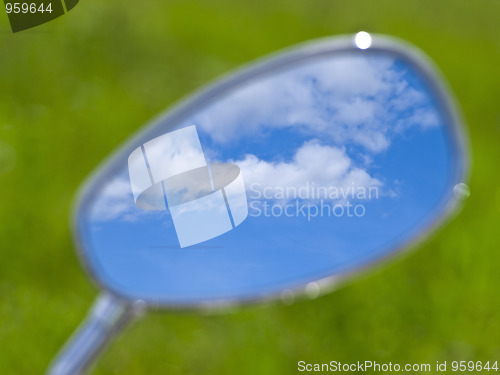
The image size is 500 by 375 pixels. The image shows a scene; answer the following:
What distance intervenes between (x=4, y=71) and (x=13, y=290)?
4.32 feet

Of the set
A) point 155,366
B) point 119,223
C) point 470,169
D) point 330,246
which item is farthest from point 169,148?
point 470,169

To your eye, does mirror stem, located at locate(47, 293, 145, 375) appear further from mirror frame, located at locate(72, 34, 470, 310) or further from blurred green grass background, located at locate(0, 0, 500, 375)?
blurred green grass background, located at locate(0, 0, 500, 375)

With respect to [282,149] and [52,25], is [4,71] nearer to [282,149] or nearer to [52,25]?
[52,25]

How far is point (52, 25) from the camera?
11.2ft

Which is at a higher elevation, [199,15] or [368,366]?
[199,15]

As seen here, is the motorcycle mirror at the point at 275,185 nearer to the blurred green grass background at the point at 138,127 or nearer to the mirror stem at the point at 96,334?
the mirror stem at the point at 96,334

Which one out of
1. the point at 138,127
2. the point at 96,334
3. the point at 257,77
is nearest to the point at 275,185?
the point at 257,77

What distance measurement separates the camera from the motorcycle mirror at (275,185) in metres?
0.98

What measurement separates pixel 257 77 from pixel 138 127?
1.75m

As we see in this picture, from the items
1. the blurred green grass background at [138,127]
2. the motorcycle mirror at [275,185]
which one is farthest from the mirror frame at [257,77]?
the blurred green grass background at [138,127]

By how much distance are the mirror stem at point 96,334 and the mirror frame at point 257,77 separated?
27 mm

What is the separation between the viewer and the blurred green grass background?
203 centimetres

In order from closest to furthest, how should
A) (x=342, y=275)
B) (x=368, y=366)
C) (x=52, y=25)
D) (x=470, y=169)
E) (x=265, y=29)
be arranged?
(x=342, y=275) → (x=368, y=366) → (x=470, y=169) → (x=52, y=25) → (x=265, y=29)

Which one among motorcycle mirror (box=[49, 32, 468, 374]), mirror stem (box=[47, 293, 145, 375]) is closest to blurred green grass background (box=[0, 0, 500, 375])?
motorcycle mirror (box=[49, 32, 468, 374])
